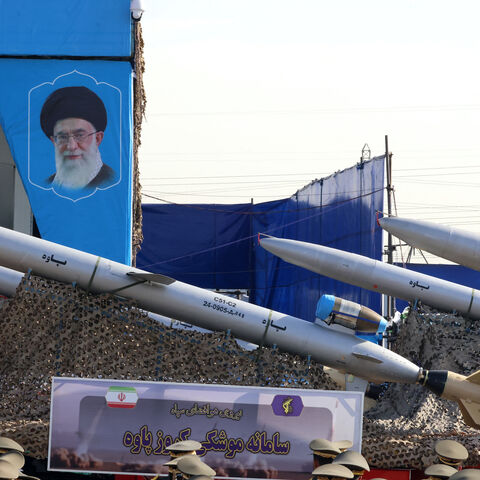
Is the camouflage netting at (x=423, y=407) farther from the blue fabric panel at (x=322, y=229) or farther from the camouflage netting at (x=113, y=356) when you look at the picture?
the blue fabric panel at (x=322, y=229)

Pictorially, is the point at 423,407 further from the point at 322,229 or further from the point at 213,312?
the point at 322,229

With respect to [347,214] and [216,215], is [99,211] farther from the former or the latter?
[216,215]

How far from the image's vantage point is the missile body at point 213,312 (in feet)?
45.1

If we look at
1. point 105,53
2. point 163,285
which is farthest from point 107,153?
point 163,285

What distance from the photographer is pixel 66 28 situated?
18.8 meters

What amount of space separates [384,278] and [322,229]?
12720 millimetres

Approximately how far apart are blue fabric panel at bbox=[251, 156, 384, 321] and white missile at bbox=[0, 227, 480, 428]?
8887 millimetres

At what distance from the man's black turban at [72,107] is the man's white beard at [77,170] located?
63cm

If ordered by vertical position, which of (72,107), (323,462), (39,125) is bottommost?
(323,462)

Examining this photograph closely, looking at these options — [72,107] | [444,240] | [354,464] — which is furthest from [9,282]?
[354,464]

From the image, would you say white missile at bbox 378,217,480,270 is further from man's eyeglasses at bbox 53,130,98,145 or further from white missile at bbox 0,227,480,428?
man's eyeglasses at bbox 53,130,98,145

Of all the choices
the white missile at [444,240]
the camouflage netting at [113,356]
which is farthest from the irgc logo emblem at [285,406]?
the white missile at [444,240]

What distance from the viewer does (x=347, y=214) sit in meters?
25.6

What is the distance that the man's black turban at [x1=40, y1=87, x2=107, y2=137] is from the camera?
18953 mm
